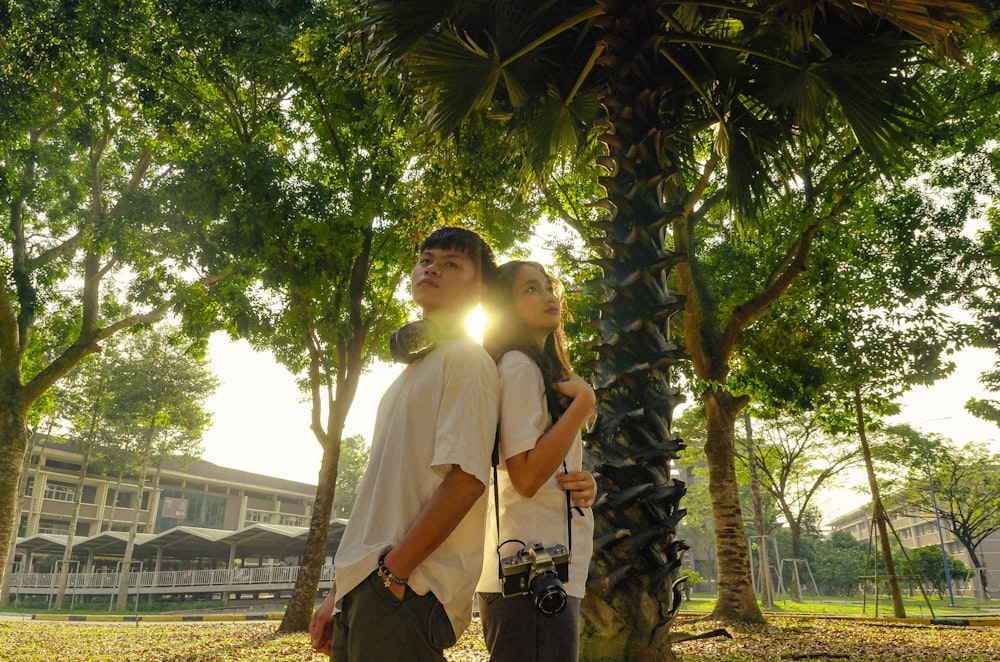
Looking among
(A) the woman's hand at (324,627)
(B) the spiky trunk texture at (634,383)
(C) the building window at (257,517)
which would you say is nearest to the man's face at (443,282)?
(A) the woman's hand at (324,627)

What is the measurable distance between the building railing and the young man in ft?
91.3

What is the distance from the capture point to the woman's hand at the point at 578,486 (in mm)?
1835

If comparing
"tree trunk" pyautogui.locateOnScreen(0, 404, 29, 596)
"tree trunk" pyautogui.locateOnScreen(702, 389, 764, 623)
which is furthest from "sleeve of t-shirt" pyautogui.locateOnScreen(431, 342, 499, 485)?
"tree trunk" pyautogui.locateOnScreen(0, 404, 29, 596)

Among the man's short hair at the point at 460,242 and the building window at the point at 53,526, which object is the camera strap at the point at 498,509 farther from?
the building window at the point at 53,526

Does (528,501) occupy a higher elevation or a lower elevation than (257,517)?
lower

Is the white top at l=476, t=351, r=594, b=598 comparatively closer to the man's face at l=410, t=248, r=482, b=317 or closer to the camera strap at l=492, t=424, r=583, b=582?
the camera strap at l=492, t=424, r=583, b=582

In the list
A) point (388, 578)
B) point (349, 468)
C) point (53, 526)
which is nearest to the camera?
point (388, 578)

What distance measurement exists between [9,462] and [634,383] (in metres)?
13.2

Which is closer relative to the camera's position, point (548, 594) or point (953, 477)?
point (548, 594)

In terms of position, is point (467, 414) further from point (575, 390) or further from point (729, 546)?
point (729, 546)

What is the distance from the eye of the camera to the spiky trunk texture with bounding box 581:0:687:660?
145 inches

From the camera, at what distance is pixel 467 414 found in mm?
1589

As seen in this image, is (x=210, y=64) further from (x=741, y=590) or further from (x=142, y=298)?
(x=741, y=590)

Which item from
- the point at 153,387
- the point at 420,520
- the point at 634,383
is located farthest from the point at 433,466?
the point at 153,387
